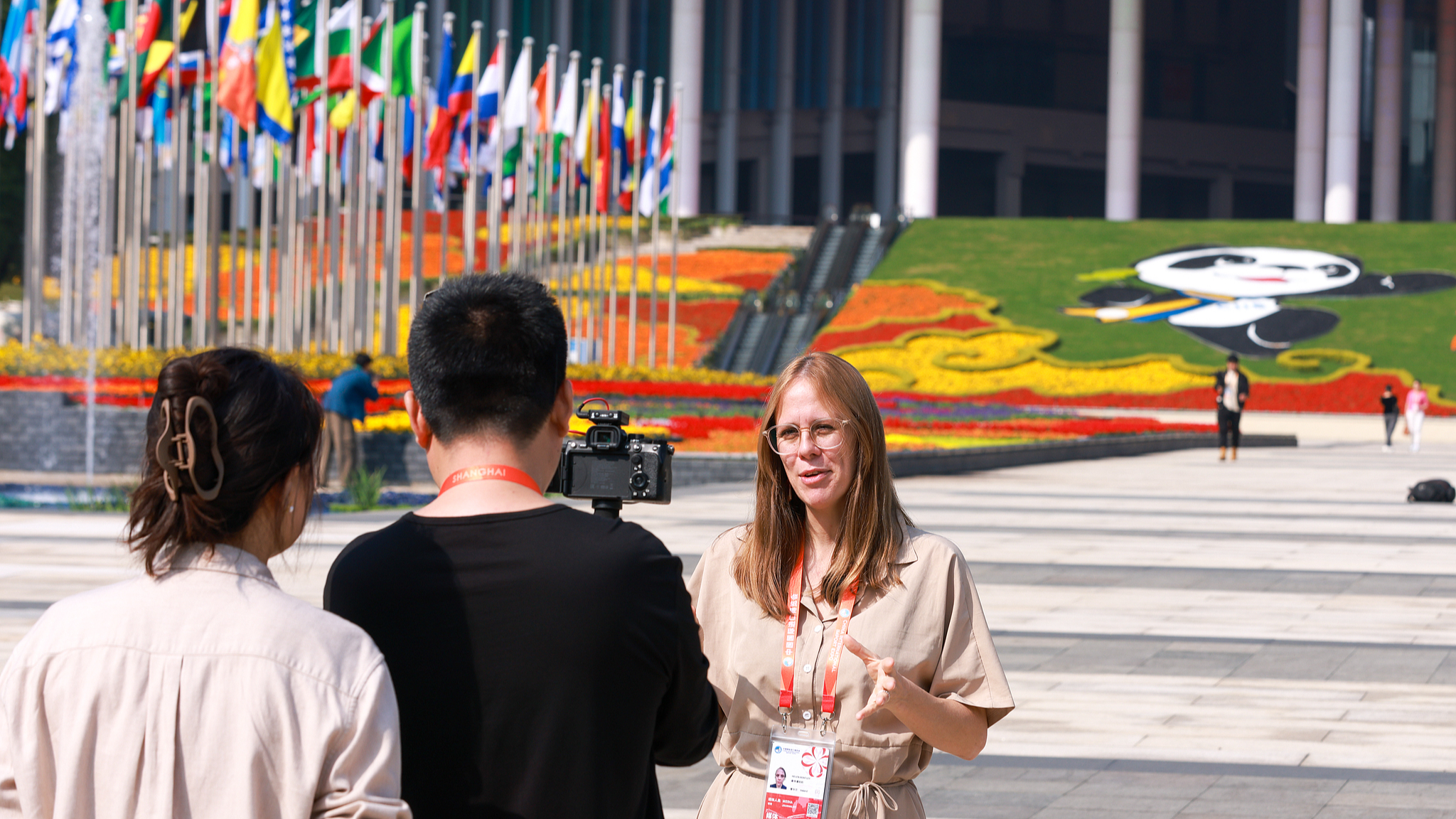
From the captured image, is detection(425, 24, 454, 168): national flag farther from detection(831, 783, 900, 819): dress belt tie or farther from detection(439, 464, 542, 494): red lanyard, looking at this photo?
detection(439, 464, 542, 494): red lanyard

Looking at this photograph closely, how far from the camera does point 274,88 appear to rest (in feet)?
77.4

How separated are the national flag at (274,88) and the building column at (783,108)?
45824 millimetres

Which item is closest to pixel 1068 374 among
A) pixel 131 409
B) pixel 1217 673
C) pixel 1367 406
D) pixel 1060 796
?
pixel 1367 406

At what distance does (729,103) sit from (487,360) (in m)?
66.8

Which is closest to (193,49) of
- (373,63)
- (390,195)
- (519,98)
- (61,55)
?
(61,55)

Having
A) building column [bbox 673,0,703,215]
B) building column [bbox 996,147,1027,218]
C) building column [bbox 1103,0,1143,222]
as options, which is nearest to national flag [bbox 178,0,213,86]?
building column [bbox 673,0,703,215]

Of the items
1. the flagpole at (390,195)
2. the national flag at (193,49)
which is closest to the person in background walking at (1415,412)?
the flagpole at (390,195)

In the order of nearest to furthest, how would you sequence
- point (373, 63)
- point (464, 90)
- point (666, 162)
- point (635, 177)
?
1. point (373, 63)
2. point (464, 90)
3. point (635, 177)
4. point (666, 162)

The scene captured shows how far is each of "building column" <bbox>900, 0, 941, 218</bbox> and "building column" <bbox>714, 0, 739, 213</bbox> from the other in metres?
9.36

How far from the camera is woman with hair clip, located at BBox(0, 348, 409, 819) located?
2.16 meters

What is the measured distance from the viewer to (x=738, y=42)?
6869 cm

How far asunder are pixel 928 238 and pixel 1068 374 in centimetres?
1339

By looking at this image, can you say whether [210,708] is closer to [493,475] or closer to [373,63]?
[493,475]

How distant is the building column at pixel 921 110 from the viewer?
198ft
